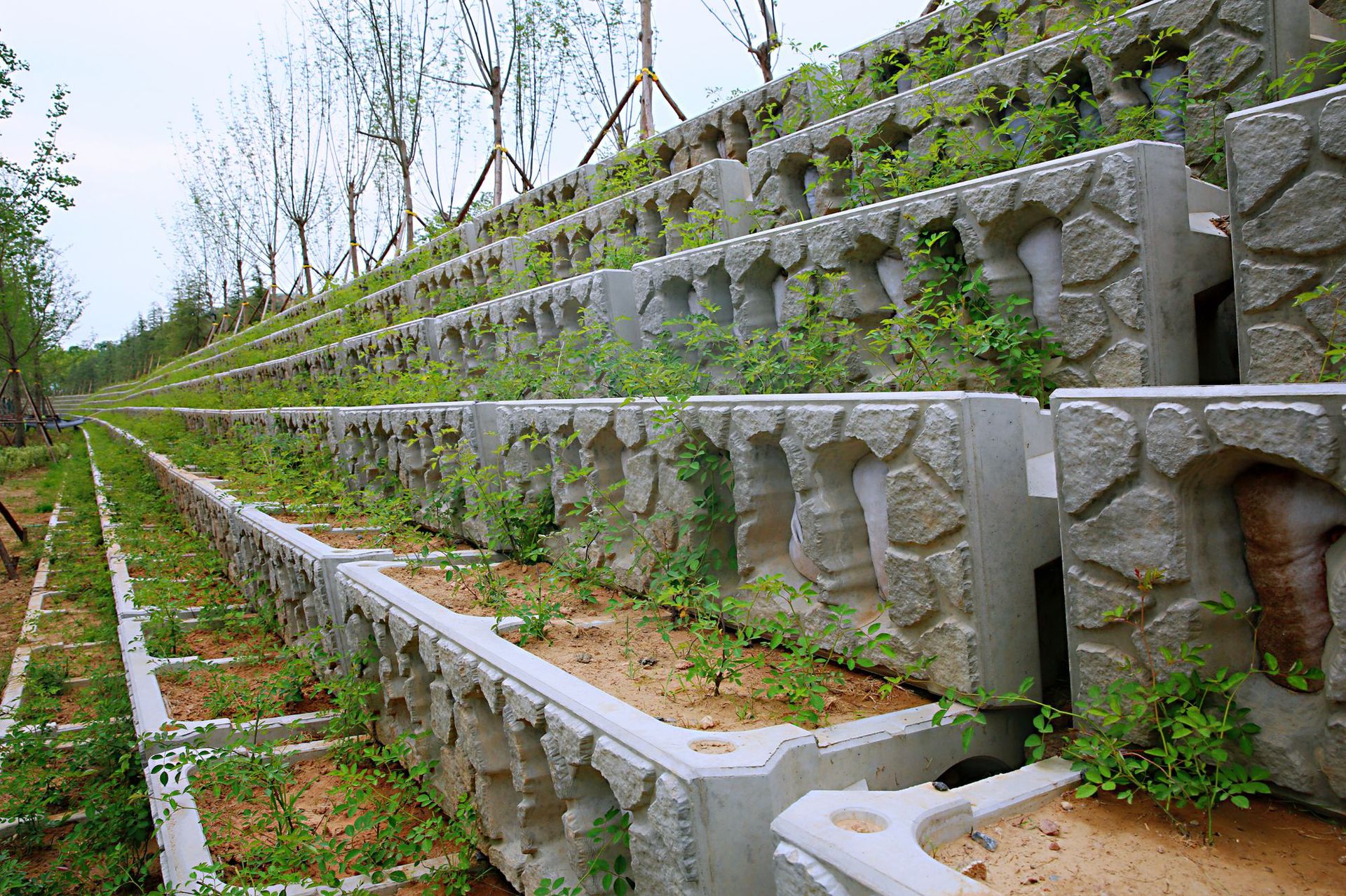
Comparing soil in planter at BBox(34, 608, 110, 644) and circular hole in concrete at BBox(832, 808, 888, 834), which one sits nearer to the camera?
circular hole in concrete at BBox(832, 808, 888, 834)

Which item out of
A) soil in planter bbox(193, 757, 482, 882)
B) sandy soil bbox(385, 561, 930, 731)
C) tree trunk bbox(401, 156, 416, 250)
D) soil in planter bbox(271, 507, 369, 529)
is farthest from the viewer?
tree trunk bbox(401, 156, 416, 250)

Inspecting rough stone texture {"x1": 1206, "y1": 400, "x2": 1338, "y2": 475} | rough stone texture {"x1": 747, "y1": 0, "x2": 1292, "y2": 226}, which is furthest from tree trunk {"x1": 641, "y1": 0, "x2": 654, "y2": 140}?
rough stone texture {"x1": 1206, "y1": 400, "x2": 1338, "y2": 475}

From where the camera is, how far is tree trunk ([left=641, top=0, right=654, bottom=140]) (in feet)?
29.7

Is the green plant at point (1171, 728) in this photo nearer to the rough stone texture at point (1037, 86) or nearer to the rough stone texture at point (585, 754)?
the rough stone texture at point (585, 754)

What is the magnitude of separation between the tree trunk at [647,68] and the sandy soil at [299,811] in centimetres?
713

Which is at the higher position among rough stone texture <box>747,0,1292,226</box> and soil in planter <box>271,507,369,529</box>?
rough stone texture <box>747,0,1292,226</box>

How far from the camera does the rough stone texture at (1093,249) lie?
2.22 m

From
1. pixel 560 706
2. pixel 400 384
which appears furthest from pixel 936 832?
pixel 400 384

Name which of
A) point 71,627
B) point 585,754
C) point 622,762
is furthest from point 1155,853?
point 71,627

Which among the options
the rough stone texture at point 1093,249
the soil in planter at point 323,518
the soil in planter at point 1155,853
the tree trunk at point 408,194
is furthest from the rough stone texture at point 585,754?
the tree trunk at point 408,194

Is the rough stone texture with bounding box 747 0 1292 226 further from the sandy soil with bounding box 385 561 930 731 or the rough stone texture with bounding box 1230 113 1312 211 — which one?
the sandy soil with bounding box 385 561 930 731

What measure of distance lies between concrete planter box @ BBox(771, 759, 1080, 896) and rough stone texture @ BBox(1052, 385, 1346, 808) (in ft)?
0.97

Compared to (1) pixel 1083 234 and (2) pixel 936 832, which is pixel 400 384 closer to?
(1) pixel 1083 234

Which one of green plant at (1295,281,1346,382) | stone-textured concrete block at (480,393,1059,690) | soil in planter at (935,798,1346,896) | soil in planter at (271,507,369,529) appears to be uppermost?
green plant at (1295,281,1346,382)
